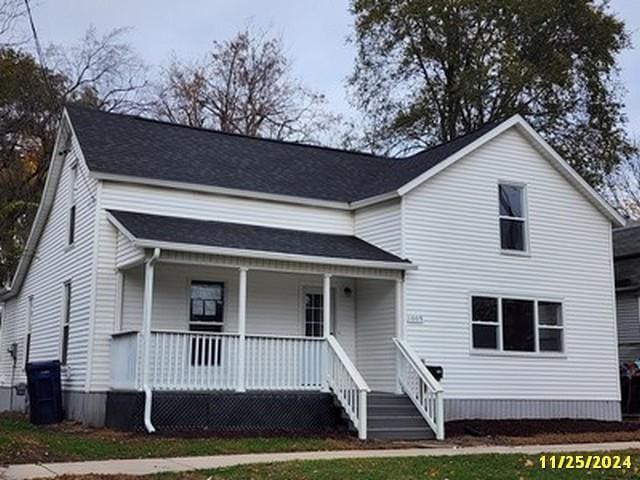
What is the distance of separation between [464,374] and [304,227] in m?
4.87

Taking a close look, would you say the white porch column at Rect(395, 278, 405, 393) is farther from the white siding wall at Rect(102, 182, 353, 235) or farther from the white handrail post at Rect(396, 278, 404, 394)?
the white siding wall at Rect(102, 182, 353, 235)

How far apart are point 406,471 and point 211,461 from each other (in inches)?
104

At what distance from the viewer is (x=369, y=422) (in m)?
14.7

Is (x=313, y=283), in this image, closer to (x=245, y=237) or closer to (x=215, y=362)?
(x=245, y=237)

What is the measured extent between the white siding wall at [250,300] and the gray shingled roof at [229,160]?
2042mm

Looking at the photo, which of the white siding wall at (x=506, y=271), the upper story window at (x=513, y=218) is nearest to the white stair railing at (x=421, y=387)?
the white siding wall at (x=506, y=271)

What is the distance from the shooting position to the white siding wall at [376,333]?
17219mm

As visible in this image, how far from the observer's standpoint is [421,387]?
625 inches

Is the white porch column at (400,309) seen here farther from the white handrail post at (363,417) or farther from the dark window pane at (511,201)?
the dark window pane at (511,201)

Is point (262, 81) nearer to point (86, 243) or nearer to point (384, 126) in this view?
point (384, 126)

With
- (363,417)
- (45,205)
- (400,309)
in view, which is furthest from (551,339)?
(45,205)

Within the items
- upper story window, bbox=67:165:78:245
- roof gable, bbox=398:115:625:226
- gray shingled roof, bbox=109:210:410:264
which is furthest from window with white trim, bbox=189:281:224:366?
roof gable, bbox=398:115:625:226

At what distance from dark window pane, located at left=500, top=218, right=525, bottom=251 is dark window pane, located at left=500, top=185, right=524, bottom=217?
0.19m

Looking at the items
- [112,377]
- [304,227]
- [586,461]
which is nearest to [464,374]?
[304,227]
